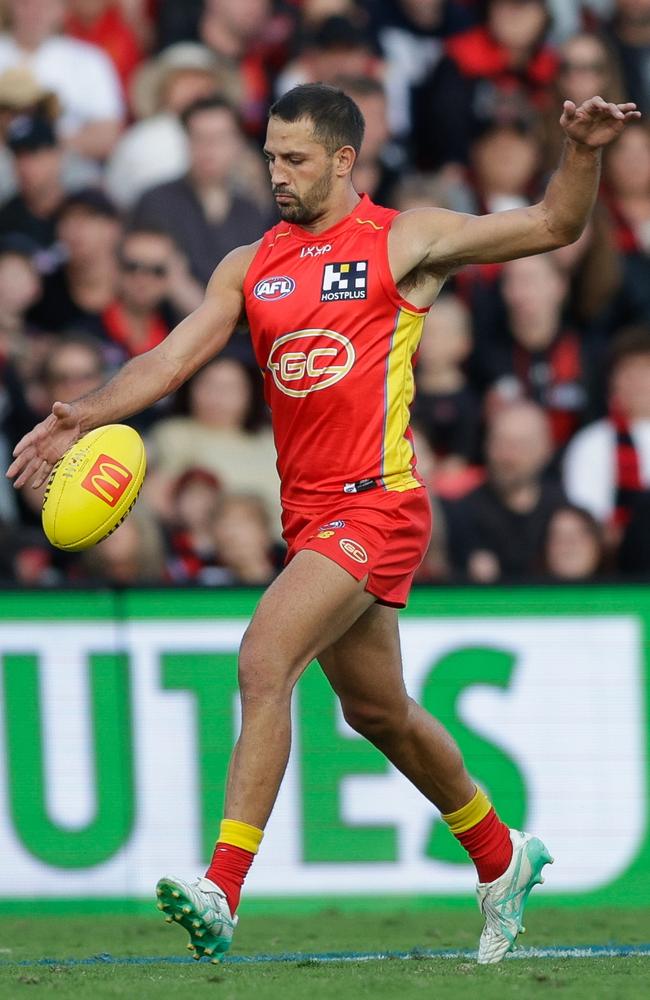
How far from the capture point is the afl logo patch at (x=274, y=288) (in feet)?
19.1

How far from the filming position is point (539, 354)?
10.5 metres

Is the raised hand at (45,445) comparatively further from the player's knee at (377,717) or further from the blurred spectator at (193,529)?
the blurred spectator at (193,529)

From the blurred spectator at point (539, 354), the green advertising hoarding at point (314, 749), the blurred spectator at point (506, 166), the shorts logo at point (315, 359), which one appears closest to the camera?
the shorts logo at point (315, 359)

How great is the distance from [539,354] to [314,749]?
10.2 feet

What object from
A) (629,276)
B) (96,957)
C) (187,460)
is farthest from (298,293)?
(629,276)

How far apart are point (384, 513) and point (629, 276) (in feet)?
18.3

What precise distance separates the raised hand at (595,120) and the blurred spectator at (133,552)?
4398mm

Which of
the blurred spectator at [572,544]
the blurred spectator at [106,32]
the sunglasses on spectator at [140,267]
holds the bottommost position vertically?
the blurred spectator at [572,544]

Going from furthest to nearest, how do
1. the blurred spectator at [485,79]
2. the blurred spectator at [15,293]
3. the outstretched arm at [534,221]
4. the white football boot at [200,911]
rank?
the blurred spectator at [485,79], the blurred spectator at [15,293], the outstretched arm at [534,221], the white football boot at [200,911]

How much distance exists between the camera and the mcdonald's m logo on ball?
559 cm

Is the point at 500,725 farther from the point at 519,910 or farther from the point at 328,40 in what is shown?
the point at 328,40

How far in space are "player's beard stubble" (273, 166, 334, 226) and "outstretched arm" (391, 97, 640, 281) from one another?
26 centimetres

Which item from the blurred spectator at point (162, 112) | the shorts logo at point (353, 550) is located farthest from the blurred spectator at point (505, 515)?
Result: the shorts logo at point (353, 550)

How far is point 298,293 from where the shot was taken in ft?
19.0
